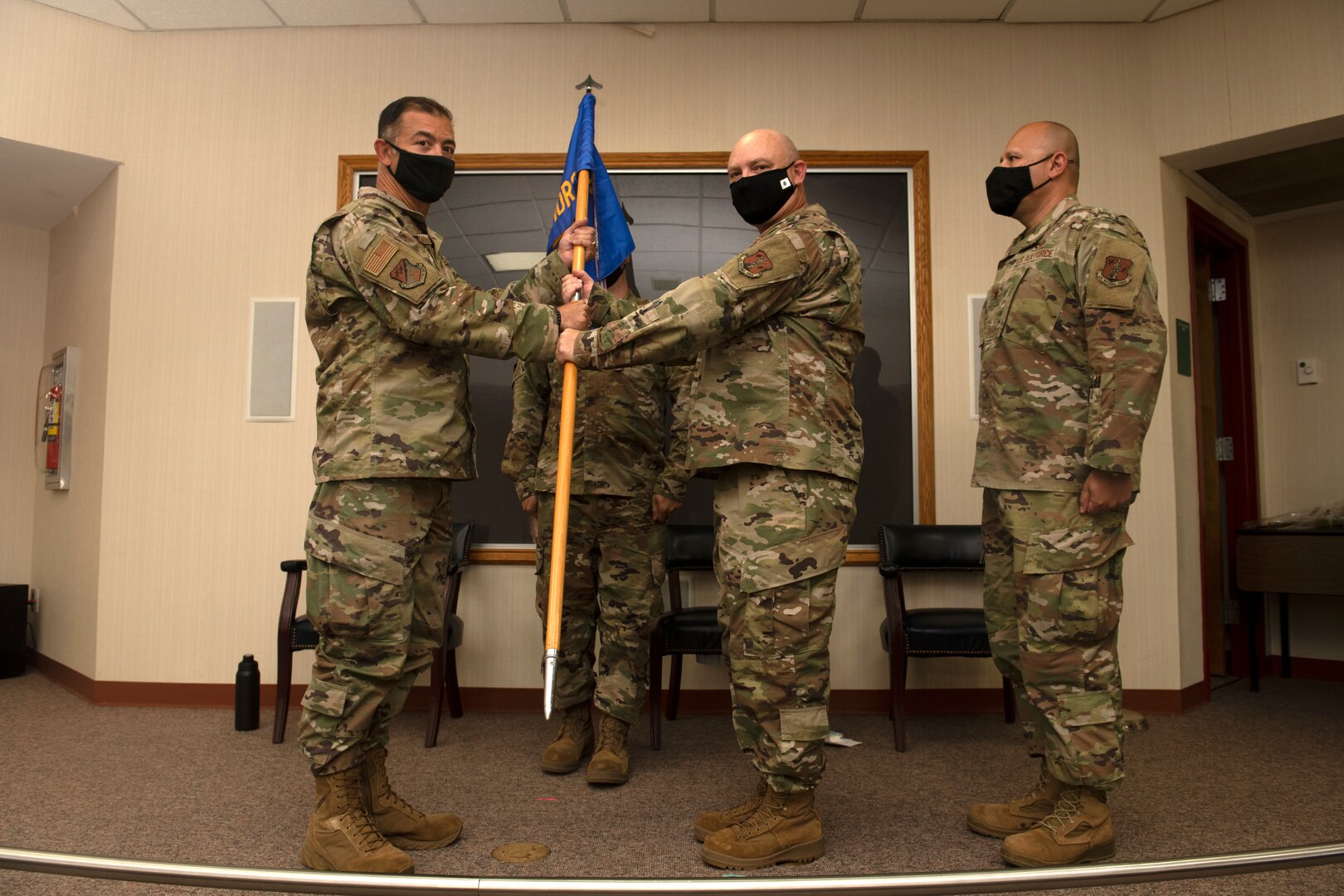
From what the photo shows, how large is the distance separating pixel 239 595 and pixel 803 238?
10.2 feet

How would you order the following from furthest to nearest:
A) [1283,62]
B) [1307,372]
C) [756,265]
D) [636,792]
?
[1307,372]
[1283,62]
[636,792]
[756,265]

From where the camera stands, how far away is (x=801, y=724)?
2027 millimetres

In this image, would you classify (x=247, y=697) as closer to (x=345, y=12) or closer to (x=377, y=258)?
(x=377, y=258)

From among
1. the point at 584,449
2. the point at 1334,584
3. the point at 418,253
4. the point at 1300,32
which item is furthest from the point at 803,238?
the point at 1334,584

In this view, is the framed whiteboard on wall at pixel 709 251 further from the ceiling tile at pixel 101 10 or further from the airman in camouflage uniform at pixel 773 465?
the airman in camouflage uniform at pixel 773 465

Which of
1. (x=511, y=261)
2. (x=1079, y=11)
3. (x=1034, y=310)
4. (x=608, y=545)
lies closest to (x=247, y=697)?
(x=608, y=545)

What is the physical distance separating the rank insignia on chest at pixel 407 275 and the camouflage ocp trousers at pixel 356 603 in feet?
1.49

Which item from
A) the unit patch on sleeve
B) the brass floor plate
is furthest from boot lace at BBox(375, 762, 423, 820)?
the unit patch on sleeve

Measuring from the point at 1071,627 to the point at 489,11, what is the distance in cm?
347

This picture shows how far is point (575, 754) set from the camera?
9.45 ft

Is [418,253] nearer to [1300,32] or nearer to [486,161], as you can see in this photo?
[486,161]

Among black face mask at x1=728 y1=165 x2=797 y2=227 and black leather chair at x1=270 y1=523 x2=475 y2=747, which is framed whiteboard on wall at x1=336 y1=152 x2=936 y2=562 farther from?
black face mask at x1=728 y1=165 x2=797 y2=227

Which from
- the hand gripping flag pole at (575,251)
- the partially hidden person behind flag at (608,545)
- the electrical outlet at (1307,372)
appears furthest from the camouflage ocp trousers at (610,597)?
the electrical outlet at (1307,372)

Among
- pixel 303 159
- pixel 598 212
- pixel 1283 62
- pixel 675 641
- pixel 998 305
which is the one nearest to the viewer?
pixel 998 305
